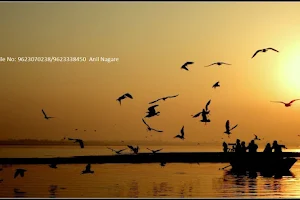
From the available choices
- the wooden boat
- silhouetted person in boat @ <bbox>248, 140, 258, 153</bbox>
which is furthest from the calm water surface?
silhouetted person in boat @ <bbox>248, 140, 258, 153</bbox>

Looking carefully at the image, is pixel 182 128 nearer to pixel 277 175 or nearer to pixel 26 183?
pixel 26 183

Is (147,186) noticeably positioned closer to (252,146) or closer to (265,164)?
(252,146)

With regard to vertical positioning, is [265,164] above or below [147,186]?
above

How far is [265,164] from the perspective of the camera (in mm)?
35875

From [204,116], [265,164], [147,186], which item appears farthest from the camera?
[265,164]

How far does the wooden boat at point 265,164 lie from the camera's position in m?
35.3

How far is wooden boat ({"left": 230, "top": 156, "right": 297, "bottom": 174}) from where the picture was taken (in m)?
35.3

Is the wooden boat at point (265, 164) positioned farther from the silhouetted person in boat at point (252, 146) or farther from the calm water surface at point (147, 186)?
the calm water surface at point (147, 186)

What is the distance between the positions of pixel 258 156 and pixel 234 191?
10.8 meters

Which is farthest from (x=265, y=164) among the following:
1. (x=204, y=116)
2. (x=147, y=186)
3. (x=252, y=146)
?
(x=204, y=116)

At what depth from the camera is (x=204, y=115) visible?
23.7m

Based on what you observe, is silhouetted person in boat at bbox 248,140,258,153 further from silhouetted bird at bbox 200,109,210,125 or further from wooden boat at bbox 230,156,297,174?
silhouetted bird at bbox 200,109,210,125

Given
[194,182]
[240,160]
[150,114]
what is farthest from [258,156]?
[150,114]

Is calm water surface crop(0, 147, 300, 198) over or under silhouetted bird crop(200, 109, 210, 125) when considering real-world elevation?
under
